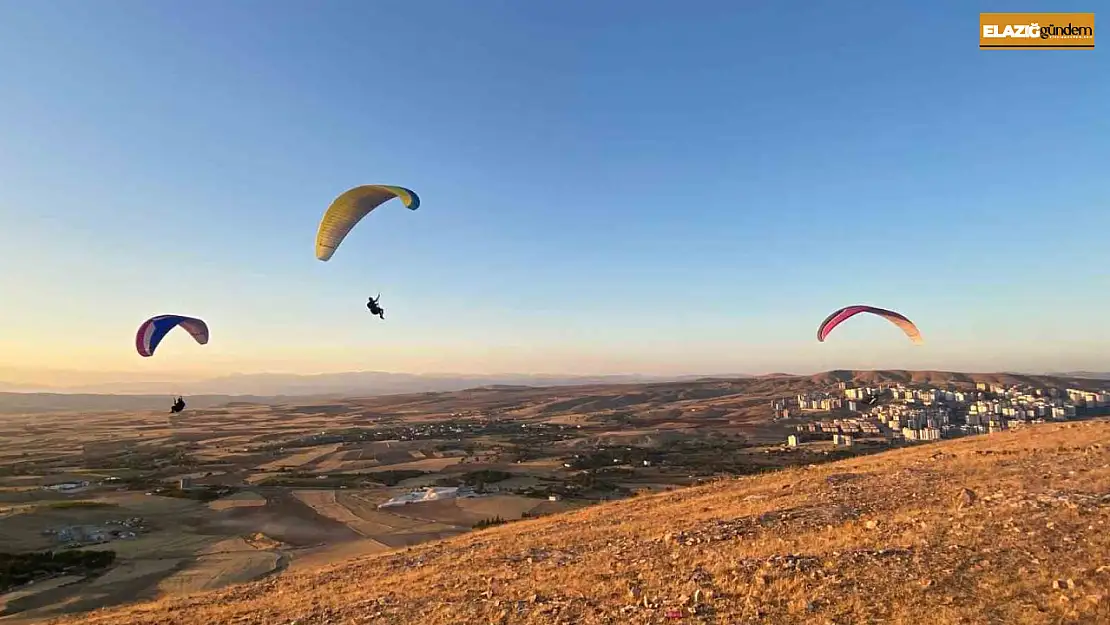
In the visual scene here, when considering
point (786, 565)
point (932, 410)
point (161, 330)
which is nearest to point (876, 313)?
point (786, 565)

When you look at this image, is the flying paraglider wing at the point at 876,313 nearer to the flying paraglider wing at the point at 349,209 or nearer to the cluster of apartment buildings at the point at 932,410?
the flying paraglider wing at the point at 349,209

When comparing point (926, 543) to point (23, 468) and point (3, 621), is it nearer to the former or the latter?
point (3, 621)

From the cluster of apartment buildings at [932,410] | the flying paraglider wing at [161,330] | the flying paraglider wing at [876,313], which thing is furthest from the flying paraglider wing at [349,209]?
the cluster of apartment buildings at [932,410]

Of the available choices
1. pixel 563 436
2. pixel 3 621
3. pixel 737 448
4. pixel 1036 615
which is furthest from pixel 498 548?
pixel 563 436

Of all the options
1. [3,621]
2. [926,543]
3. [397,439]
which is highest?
[926,543]

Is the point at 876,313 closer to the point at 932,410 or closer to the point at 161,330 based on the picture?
the point at 161,330
